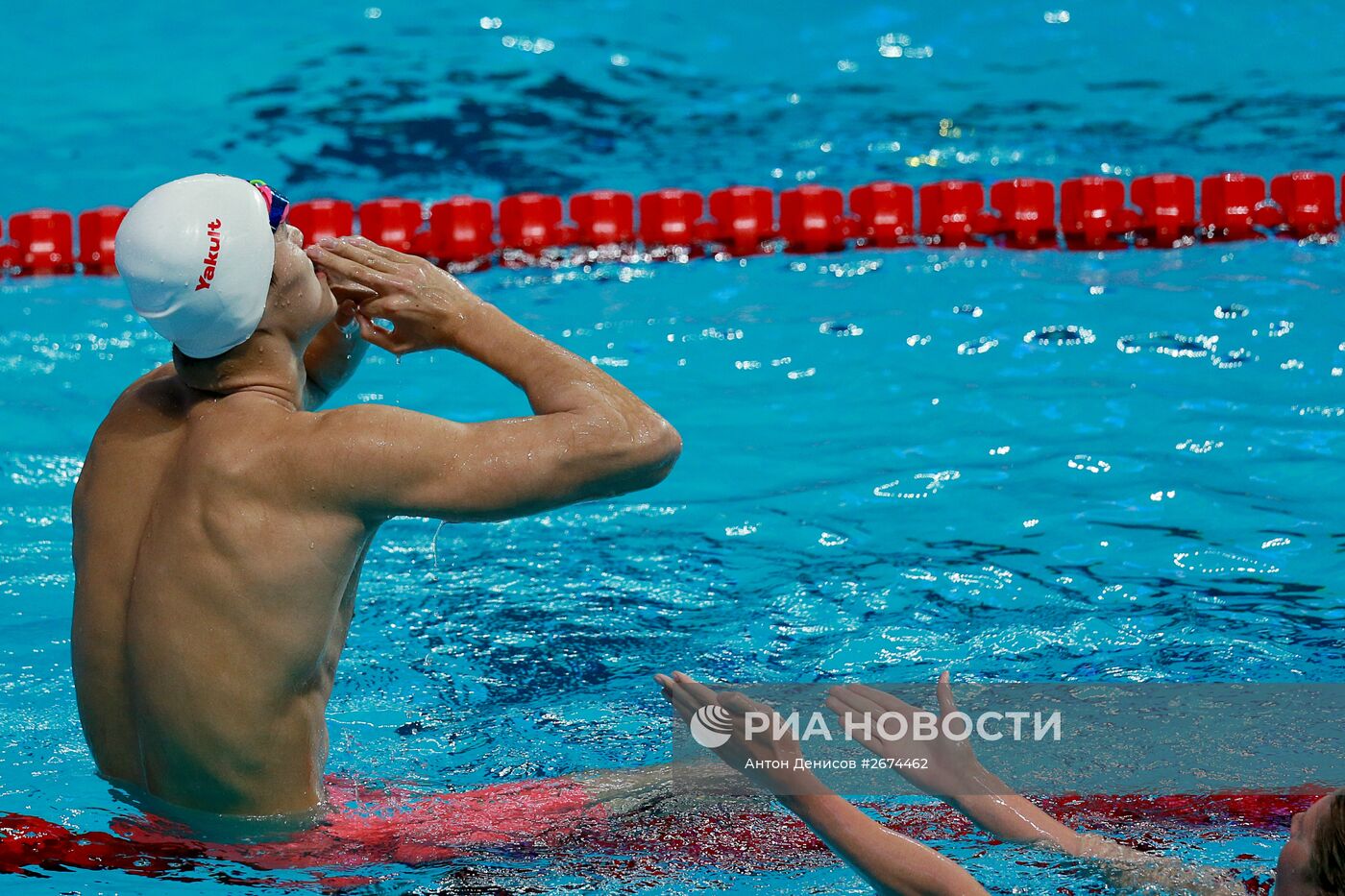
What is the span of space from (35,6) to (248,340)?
28.9 feet

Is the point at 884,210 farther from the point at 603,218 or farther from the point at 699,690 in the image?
the point at 699,690

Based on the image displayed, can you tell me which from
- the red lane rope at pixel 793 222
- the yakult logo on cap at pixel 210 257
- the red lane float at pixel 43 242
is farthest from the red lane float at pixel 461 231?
the yakult logo on cap at pixel 210 257

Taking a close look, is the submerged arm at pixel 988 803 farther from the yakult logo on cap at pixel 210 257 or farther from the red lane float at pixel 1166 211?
the red lane float at pixel 1166 211

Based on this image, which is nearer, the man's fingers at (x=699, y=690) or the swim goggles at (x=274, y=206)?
the man's fingers at (x=699, y=690)

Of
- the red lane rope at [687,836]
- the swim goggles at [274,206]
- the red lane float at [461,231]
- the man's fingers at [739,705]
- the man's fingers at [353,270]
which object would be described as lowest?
the red lane rope at [687,836]

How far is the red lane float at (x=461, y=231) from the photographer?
23.2 feet

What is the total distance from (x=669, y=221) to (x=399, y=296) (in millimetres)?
4668

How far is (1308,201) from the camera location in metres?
6.95

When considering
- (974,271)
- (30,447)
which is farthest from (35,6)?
(974,271)

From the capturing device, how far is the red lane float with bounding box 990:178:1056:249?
697 centimetres

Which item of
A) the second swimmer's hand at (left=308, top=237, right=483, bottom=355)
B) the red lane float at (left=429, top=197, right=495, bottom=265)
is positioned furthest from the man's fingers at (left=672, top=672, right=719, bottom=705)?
the red lane float at (left=429, top=197, right=495, bottom=265)

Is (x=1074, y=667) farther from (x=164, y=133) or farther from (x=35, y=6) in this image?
(x=35, y=6)

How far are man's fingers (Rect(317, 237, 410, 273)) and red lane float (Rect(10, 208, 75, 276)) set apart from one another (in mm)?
4957

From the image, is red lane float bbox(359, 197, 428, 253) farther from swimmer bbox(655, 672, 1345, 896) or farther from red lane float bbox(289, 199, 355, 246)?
swimmer bbox(655, 672, 1345, 896)
